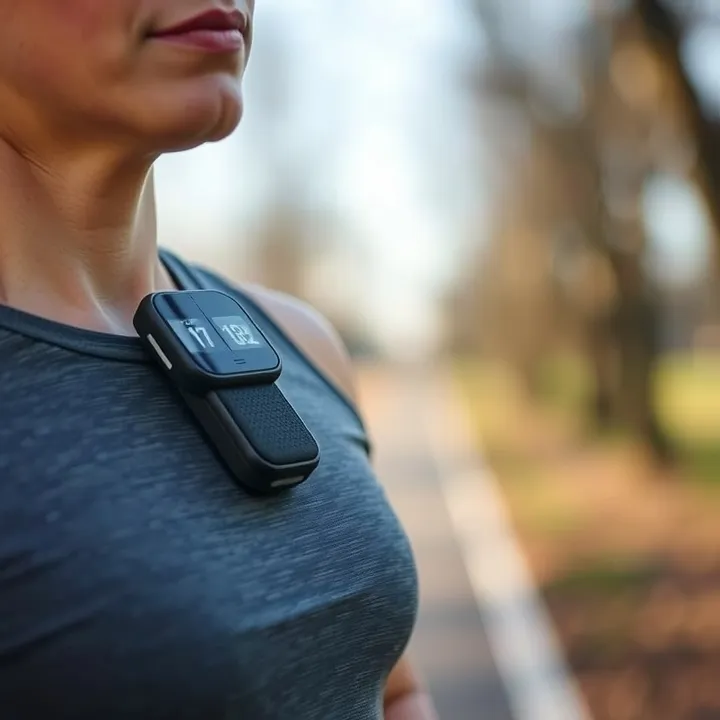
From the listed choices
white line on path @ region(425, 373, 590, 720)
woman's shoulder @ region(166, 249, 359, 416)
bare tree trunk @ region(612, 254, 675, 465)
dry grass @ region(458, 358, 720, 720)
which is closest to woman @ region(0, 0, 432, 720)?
woman's shoulder @ region(166, 249, 359, 416)

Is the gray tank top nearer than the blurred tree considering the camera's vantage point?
Yes

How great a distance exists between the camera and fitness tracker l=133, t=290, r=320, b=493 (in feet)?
3.67

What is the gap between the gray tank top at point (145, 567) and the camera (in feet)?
3.19

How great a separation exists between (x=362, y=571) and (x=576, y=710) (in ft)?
13.7

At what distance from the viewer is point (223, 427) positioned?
44.0 inches

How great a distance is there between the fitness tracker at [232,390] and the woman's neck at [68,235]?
0.29 feet

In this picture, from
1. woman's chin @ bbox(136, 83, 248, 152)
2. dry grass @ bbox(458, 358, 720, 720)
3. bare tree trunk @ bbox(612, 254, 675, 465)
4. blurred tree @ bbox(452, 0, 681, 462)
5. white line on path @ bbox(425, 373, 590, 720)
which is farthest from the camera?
bare tree trunk @ bbox(612, 254, 675, 465)

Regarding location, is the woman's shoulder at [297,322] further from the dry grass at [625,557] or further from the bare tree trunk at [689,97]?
the bare tree trunk at [689,97]

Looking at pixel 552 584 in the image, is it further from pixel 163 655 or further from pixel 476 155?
pixel 476 155

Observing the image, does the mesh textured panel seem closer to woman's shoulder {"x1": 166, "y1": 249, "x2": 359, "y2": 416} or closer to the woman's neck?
the woman's neck

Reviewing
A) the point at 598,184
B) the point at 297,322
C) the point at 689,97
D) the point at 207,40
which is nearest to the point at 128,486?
the point at 207,40

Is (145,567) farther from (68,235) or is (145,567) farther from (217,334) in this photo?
(68,235)

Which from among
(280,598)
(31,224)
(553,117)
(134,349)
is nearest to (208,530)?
(280,598)

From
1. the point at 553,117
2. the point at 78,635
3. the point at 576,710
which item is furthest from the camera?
the point at 553,117
